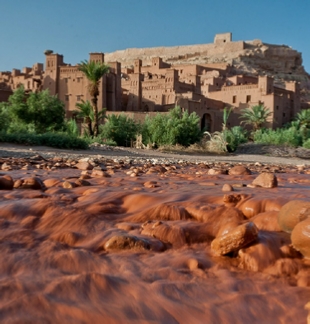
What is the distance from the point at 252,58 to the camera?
218 feet

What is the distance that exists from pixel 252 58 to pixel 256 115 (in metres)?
30.4

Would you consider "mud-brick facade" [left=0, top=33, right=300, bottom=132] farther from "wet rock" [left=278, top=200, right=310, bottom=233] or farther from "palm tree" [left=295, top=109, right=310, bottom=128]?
"wet rock" [left=278, top=200, right=310, bottom=233]

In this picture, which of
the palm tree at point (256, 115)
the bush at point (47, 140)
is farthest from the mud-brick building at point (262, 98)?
the bush at point (47, 140)

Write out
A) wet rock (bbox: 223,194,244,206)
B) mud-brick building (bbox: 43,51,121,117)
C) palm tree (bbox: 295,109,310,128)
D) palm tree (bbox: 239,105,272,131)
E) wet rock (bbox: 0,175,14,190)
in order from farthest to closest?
palm tree (bbox: 295,109,310,128) → mud-brick building (bbox: 43,51,121,117) → palm tree (bbox: 239,105,272,131) → wet rock (bbox: 0,175,14,190) → wet rock (bbox: 223,194,244,206)

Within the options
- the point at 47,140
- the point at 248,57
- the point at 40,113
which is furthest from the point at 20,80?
the point at 248,57

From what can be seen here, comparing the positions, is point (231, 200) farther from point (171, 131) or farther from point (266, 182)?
point (171, 131)

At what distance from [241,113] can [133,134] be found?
22.9 meters

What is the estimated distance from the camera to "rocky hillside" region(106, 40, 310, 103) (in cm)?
6481

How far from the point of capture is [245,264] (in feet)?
6.25

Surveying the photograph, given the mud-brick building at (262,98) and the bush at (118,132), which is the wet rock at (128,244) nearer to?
the bush at (118,132)

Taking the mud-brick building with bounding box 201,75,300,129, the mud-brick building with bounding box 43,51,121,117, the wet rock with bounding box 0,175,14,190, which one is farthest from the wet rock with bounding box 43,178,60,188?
the mud-brick building with bounding box 43,51,121,117

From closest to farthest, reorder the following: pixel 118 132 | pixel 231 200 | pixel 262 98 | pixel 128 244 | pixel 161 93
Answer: pixel 128 244 → pixel 231 200 → pixel 118 132 → pixel 161 93 → pixel 262 98

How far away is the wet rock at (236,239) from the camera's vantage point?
1985mm

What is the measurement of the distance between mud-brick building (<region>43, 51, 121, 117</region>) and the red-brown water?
38106 millimetres
